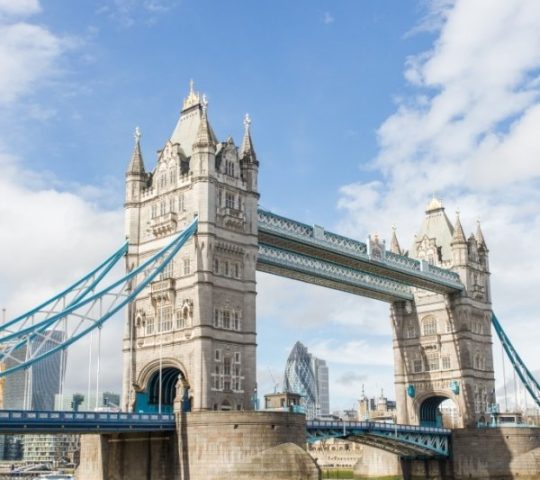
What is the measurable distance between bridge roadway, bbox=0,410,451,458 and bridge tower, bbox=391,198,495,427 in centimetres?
654

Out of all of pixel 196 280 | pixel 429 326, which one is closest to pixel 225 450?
pixel 196 280

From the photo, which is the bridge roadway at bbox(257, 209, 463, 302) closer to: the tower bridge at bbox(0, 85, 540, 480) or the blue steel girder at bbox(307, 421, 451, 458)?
the tower bridge at bbox(0, 85, 540, 480)

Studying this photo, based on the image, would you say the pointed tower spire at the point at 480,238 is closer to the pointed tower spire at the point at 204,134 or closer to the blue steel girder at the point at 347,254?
the blue steel girder at the point at 347,254

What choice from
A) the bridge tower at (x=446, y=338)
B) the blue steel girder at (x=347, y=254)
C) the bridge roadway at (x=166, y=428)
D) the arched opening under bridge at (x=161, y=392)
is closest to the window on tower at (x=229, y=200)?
the blue steel girder at (x=347, y=254)

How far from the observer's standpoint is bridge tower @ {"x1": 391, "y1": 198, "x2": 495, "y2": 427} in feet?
281

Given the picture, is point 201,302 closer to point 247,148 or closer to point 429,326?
point 247,148

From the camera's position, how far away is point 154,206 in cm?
6544

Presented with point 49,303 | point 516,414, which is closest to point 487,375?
point 516,414

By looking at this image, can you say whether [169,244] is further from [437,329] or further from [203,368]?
[437,329]

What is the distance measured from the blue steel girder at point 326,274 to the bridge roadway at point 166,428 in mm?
13639

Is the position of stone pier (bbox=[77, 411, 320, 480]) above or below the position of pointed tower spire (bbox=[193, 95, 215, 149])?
below

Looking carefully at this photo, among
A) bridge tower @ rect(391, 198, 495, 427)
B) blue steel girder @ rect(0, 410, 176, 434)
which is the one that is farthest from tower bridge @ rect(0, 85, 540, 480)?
bridge tower @ rect(391, 198, 495, 427)

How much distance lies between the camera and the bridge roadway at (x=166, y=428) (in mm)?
47031

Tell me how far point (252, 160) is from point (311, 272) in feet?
40.9
